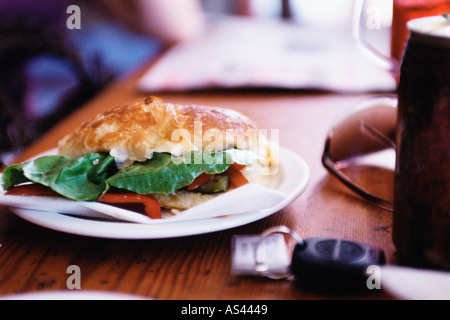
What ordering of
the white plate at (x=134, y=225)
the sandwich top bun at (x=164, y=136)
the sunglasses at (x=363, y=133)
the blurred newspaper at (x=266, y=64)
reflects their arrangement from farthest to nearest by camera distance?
1. the blurred newspaper at (x=266, y=64)
2. the sunglasses at (x=363, y=133)
3. the sandwich top bun at (x=164, y=136)
4. the white plate at (x=134, y=225)

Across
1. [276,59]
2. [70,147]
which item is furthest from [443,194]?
[276,59]

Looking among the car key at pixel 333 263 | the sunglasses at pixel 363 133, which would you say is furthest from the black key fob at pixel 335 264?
the sunglasses at pixel 363 133

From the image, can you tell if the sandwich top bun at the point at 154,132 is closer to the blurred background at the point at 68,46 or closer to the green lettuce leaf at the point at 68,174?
the green lettuce leaf at the point at 68,174

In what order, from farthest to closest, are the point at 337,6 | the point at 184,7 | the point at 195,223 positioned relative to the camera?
the point at 337,6 < the point at 184,7 < the point at 195,223

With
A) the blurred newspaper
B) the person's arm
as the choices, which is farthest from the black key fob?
the person's arm

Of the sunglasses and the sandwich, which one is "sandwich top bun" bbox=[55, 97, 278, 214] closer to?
the sandwich

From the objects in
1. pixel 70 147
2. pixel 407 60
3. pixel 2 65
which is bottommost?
pixel 2 65
